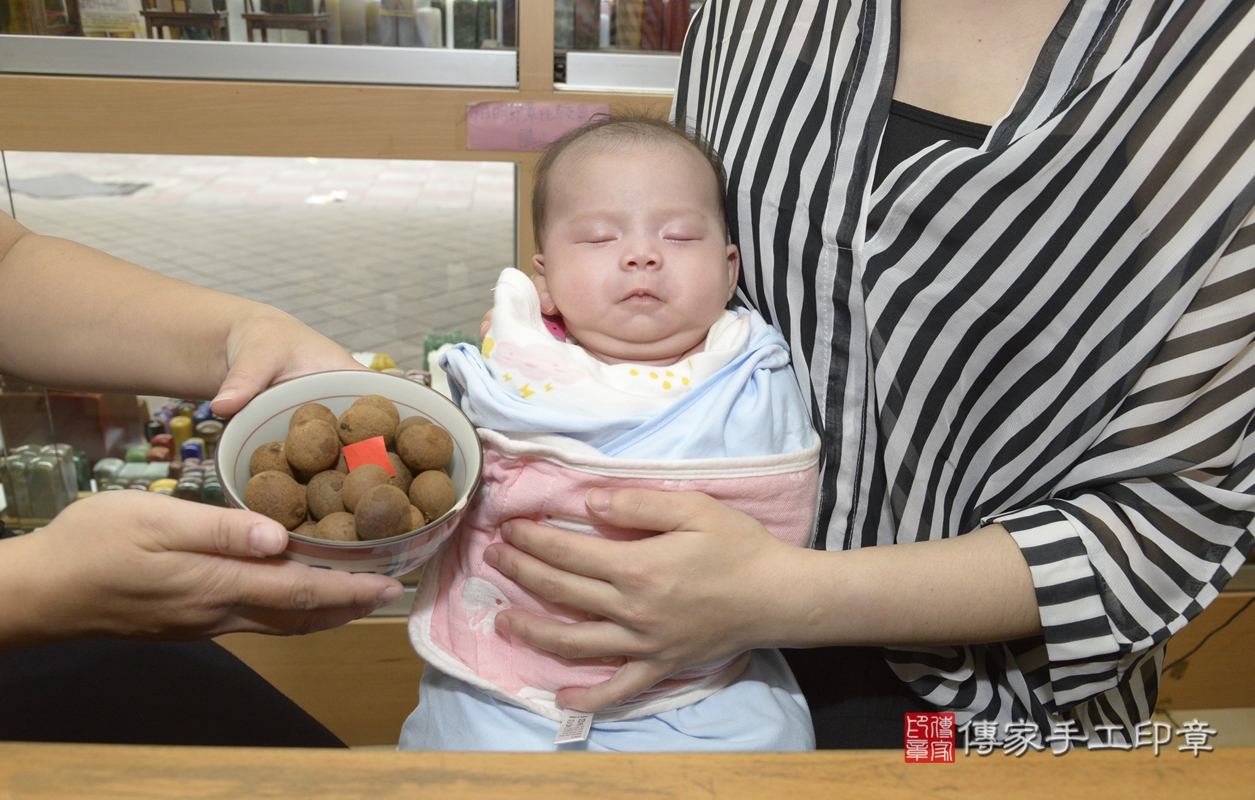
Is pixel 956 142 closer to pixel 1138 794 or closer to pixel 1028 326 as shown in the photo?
pixel 1028 326

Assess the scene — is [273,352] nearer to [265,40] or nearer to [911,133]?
[911,133]

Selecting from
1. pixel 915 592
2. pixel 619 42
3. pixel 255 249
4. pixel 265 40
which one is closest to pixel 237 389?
pixel 915 592

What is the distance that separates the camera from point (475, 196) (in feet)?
6.53

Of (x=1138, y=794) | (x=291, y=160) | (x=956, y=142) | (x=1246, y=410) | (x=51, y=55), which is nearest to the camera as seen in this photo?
(x=1138, y=794)

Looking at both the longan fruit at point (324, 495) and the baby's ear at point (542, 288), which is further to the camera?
the baby's ear at point (542, 288)

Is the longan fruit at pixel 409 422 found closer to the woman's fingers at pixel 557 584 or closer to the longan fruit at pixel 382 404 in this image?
the longan fruit at pixel 382 404

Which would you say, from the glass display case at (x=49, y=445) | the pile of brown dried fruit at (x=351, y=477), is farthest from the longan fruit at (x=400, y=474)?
the glass display case at (x=49, y=445)

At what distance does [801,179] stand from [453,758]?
68cm

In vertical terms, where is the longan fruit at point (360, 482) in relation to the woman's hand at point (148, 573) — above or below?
above

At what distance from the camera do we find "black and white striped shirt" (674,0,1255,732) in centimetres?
72

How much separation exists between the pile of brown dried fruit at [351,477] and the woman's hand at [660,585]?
0.42 ft

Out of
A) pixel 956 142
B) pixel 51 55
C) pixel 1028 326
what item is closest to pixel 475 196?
pixel 51 55

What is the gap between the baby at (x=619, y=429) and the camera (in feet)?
3.02

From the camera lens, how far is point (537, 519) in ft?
3.07
